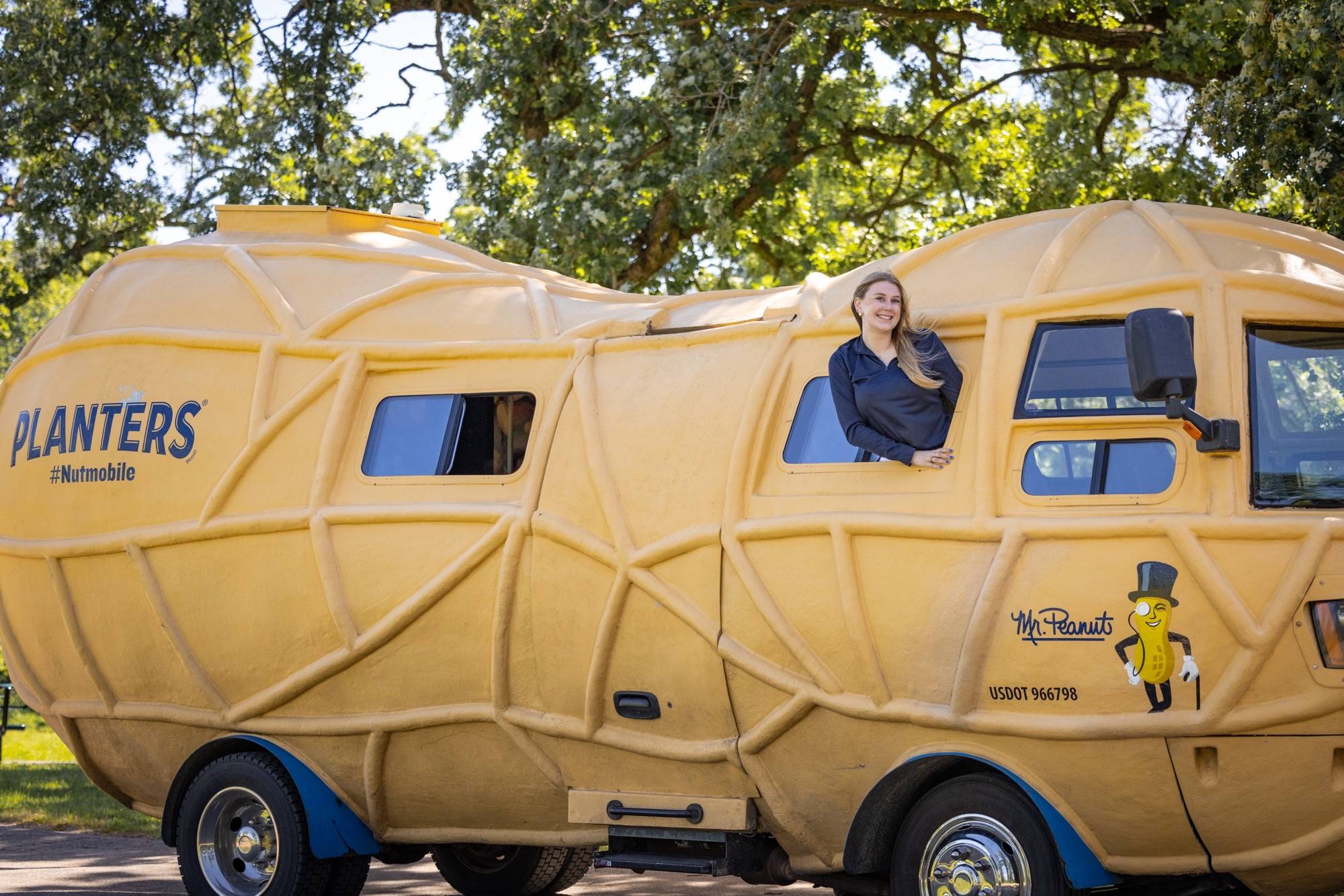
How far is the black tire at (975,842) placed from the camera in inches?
266

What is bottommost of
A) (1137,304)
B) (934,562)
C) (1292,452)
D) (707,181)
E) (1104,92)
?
(934,562)

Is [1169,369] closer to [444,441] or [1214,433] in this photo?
[1214,433]

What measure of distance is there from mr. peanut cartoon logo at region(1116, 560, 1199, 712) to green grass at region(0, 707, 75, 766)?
14438 millimetres

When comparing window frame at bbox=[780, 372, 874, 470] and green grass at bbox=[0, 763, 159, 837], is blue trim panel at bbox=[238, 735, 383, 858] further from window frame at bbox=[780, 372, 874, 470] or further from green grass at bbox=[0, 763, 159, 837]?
green grass at bbox=[0, 763, 159, 837]

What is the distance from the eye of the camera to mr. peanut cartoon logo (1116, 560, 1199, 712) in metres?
6.43

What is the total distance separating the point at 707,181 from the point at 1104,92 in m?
6.95

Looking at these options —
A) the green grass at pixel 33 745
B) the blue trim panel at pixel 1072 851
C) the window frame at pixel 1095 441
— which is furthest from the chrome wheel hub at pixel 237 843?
the green grass at pixel 33 745

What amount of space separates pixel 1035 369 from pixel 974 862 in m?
2.11

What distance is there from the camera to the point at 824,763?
24.6 ft

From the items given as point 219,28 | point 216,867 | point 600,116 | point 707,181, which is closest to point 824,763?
point 216,867

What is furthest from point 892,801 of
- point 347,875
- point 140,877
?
point 140,877

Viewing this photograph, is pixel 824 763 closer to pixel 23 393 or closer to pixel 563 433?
pixel 563 433

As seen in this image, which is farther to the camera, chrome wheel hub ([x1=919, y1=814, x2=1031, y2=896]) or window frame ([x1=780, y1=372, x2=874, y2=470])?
window frame ([x1=780, y1=372, x2=874, y2=470])

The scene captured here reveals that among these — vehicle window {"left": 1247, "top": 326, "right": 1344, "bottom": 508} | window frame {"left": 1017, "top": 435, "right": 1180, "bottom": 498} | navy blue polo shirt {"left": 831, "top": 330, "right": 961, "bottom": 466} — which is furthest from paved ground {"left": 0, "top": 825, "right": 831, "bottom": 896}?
vehicle window {"left": 1247, "top": 326, "right": 1344, "bottom": 508}
